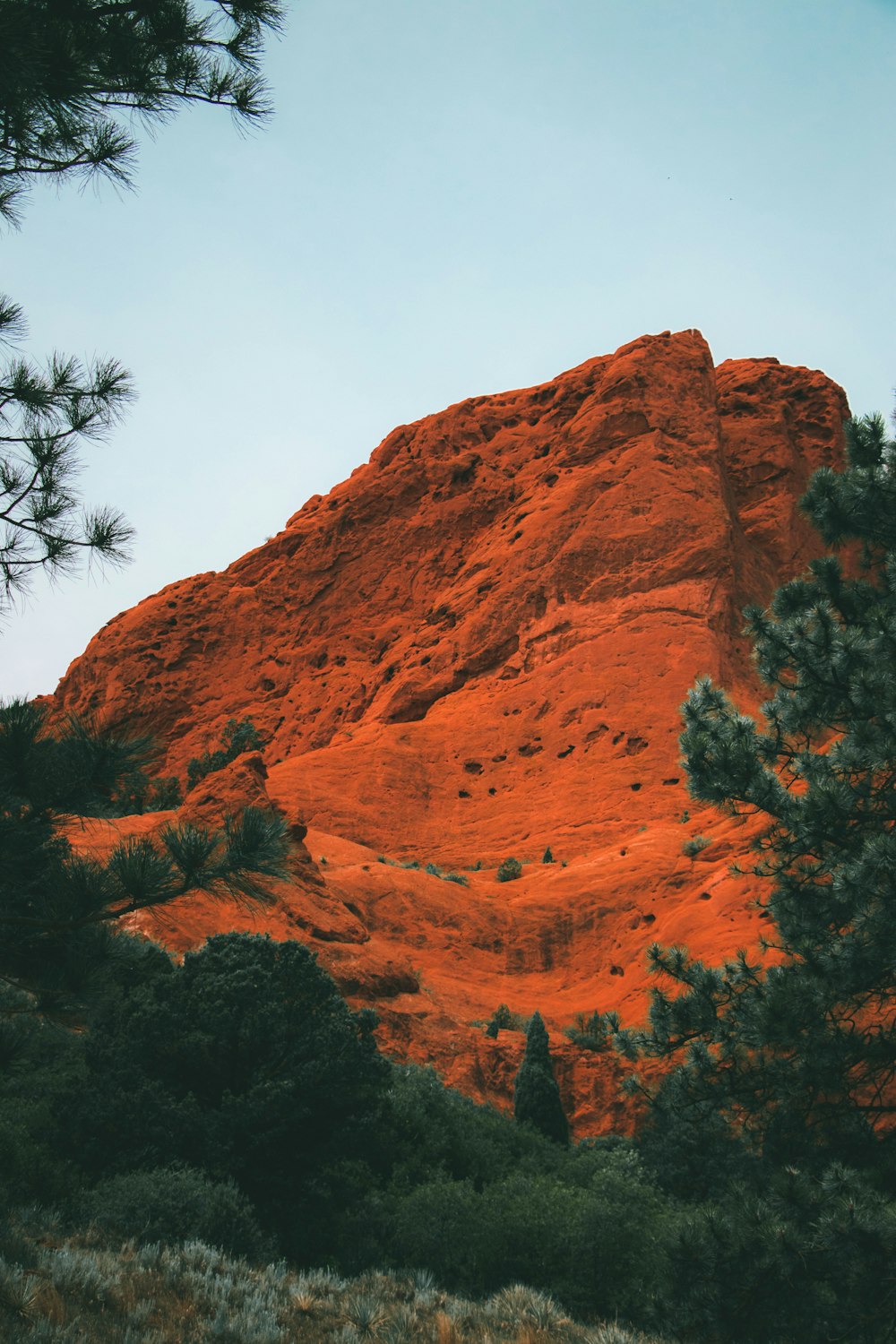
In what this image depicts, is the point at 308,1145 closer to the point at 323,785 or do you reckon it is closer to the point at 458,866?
the point at 458,866

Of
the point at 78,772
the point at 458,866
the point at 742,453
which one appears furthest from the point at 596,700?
the point at 78,772

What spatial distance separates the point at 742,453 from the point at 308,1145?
4788 cm

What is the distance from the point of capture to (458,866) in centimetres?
3278

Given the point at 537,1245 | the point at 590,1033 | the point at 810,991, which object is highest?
the point at 810,991

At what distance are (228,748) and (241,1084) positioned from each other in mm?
32469

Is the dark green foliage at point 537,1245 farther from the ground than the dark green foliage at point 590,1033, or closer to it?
farther from the ground

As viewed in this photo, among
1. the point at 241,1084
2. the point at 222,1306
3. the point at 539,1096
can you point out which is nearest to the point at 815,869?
the point at 222,1306

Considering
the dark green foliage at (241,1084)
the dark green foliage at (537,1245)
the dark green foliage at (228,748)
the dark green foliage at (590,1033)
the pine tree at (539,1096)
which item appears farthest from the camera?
the dark green foliage at (228,748)

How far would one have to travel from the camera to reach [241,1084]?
1159 cm

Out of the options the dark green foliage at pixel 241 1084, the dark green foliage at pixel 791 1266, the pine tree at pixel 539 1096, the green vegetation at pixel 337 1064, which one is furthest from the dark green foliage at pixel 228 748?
the dark green foliage at pixel 791 1266

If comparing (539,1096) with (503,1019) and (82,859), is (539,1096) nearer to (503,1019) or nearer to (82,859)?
(503,1019)

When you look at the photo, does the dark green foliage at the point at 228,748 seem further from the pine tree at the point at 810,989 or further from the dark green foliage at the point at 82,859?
the dark green foliage at the point at 82,859

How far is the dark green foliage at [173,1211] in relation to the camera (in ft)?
28.7

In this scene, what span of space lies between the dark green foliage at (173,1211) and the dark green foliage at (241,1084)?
842 millimetres
